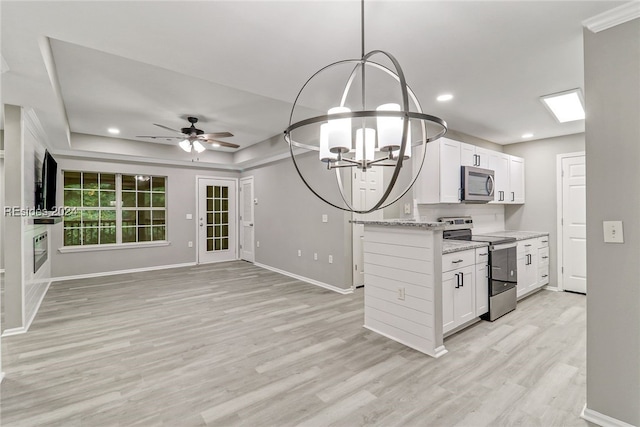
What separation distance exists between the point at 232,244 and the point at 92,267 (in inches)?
111

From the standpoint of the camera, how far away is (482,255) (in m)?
3.20

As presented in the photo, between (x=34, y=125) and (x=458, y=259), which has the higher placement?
(x=34, y=125)

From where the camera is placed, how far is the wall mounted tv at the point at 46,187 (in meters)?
3.85

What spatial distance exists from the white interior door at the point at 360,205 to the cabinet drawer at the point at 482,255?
1.77 metres

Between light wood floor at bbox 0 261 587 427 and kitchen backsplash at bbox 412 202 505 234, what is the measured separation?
134cm

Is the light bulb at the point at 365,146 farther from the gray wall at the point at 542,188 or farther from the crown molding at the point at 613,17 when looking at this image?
the gray wall at the point at 542,188

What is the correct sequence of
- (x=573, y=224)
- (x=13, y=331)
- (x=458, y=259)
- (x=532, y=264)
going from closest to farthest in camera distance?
(x=458, y=259)
(x=13, y=331)
(x=532, y=264)
(x=573, y=224)

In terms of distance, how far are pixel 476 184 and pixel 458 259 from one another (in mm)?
1562

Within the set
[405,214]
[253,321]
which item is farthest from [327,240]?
[253,321]

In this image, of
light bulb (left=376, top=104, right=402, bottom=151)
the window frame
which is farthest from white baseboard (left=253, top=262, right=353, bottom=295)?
light bulb (left=376, top=104, right=402, bottom=151)

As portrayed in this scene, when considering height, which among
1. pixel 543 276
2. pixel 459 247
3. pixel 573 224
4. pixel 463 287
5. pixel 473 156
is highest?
pixel 473 156

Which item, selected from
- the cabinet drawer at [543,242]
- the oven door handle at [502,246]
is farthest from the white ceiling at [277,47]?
the cabinet drawer at [543,242]

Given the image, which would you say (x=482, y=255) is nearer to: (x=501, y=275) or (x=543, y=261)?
(x=501, y=275)

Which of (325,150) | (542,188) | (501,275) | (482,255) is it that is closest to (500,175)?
(542,188)
